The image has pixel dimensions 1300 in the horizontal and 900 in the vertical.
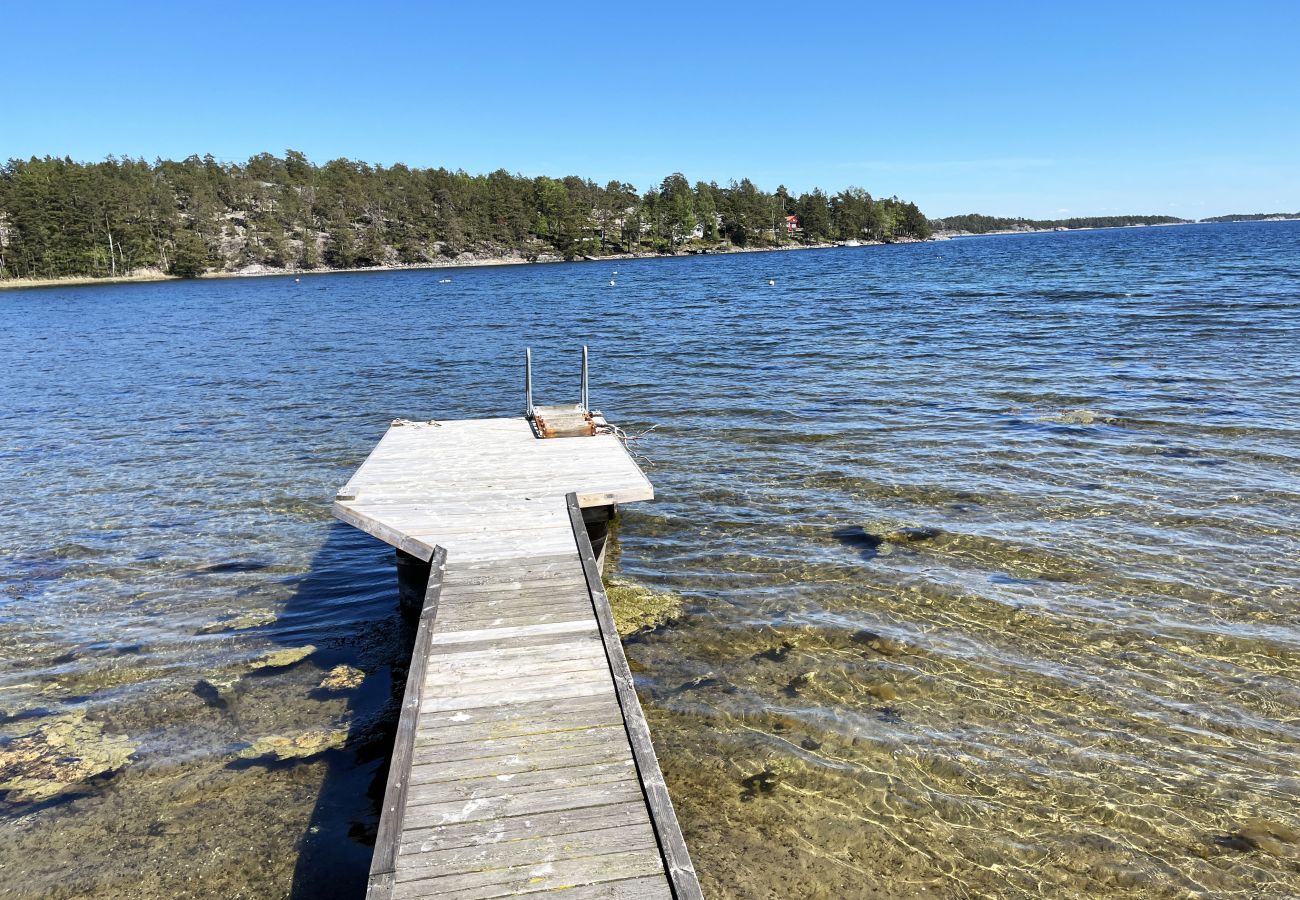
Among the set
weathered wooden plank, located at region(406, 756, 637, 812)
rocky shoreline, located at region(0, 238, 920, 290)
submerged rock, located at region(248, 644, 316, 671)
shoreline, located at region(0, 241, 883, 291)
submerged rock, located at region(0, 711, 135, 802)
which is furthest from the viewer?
rocky shoreline, located at region(0, 238, 920, 290)

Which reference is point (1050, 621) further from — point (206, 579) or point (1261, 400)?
point (1261, 400)

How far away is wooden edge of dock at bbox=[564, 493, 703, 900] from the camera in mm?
4215

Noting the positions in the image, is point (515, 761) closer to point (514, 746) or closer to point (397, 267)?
point (514, 746)

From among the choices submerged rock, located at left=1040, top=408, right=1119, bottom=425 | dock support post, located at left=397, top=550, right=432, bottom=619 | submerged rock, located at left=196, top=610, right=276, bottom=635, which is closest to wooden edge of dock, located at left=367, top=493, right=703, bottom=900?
dock support post, located at left=397, top=550, right=432, bottom=619

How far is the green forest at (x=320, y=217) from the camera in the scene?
10938cm

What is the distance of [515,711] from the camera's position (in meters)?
5.80

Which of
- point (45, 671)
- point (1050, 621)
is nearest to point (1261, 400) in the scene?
point (1050, 621)

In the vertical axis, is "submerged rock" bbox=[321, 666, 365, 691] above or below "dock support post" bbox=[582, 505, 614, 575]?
below

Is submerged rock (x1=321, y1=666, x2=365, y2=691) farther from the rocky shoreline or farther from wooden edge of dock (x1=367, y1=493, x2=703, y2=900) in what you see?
the rocky shoreline

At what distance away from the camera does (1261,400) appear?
709 inches

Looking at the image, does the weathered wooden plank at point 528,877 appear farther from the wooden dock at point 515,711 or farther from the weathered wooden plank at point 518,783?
the weathered wooden plank at point 518,783

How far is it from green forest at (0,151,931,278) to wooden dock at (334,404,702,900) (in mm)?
125593

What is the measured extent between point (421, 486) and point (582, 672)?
16.8ft

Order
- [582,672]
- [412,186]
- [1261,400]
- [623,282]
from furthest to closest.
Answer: [412,186] < [623,282] < [1261,400] < [582,672]
